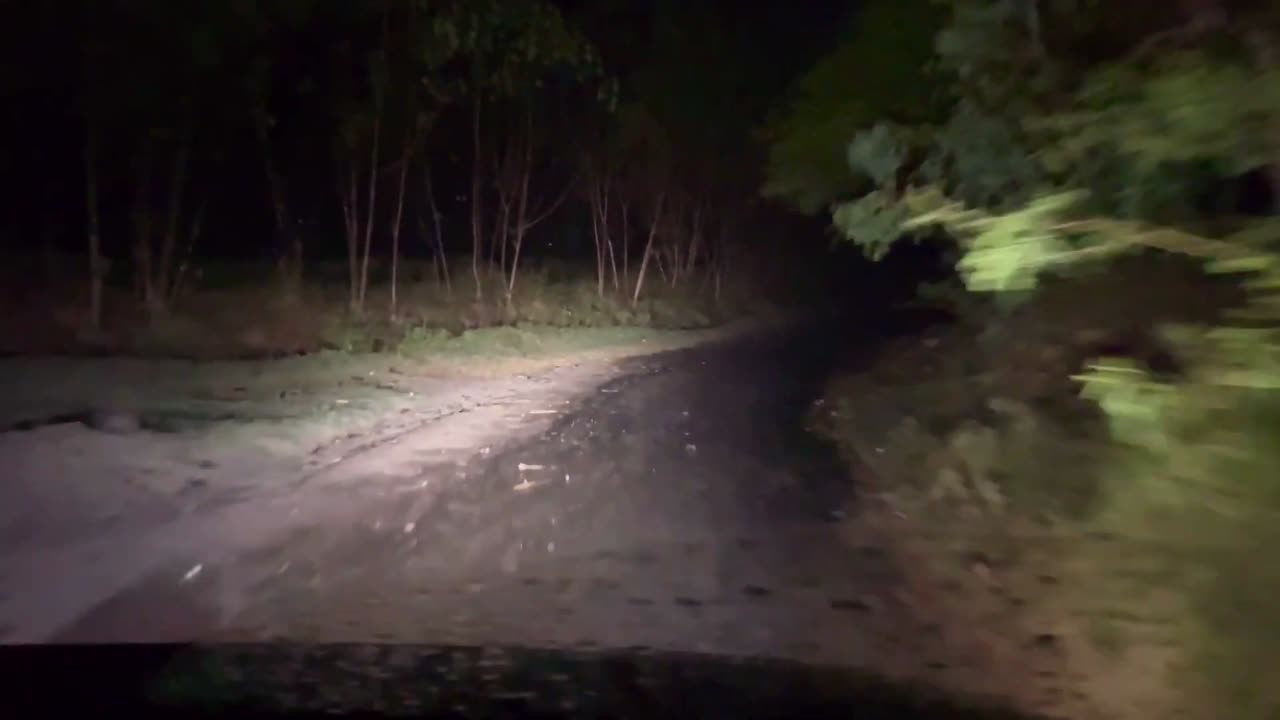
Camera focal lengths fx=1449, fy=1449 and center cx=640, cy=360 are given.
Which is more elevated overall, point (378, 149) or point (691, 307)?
point (378, 149)

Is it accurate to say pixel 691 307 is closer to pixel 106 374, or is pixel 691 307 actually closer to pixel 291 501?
pixel 106 374

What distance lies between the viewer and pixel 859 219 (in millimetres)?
14133

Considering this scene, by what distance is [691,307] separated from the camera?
4341cm

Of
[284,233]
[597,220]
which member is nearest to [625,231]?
[597,220]

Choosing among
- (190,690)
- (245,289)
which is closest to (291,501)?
(190,690)

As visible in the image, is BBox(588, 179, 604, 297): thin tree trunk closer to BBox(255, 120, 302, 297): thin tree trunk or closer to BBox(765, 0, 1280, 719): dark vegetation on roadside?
BBox(255, 120, 302, 297): thin tree trunk

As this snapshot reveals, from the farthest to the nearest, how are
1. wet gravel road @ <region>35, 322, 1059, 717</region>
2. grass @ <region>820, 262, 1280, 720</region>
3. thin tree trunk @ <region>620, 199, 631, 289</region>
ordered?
thin tree trunk @ <region>620, 199, 631, 289</region> → grass @ <region>820, 262, 1280, 720</region> → wet gravel road @ <region>35, 322, 1059, 717</region>

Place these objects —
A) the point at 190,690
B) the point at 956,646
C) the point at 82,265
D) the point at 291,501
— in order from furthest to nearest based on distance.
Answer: the point at 82,265
the point at 291,501
the point at 956,646
the point at 190,690

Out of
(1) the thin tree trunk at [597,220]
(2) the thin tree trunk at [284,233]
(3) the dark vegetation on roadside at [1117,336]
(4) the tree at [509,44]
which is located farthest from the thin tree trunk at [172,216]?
(3) the dark vegetation on roadside at [1117,336]

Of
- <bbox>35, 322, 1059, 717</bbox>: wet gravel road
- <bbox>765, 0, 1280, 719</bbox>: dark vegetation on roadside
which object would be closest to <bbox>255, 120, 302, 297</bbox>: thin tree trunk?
<bbox>35, 322, 1059, 717</bbox>: wet gravel road

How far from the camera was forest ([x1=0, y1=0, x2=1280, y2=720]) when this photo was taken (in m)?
6.53

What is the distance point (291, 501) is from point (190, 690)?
7434 mm

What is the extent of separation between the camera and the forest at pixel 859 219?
6.53 metres

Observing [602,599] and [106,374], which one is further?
[106,374]
